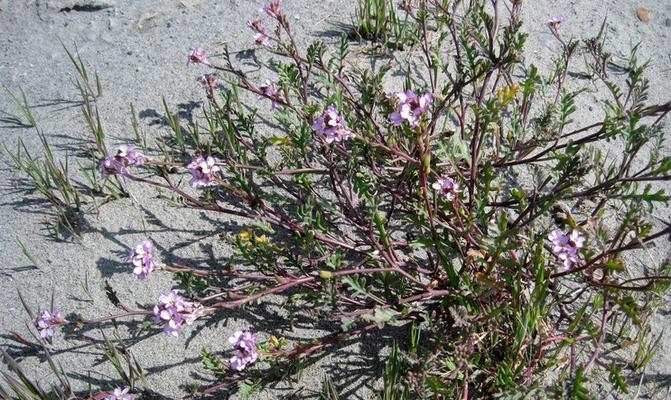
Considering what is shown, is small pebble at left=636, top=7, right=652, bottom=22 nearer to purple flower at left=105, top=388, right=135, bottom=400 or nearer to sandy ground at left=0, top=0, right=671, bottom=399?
sandy ground at left=0, top=0, right=671, bottom=399

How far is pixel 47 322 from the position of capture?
8.09 ft

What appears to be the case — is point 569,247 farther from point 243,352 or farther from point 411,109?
point 243,352

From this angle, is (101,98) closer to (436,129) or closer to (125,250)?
(125,250)

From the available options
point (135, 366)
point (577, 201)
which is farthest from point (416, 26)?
point (135, 366)

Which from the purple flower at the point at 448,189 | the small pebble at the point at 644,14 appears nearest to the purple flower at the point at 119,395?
the purple flower at the point at 448,189

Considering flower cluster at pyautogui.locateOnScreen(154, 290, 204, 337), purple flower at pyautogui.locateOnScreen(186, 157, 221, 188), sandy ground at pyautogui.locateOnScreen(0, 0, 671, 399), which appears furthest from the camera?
sandy ground at pyautogui.locateOnScreen(0, 0, 671, 399)

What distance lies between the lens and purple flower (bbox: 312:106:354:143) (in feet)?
7.36

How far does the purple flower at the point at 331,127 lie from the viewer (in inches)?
88.3

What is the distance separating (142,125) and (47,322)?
4.23 feet

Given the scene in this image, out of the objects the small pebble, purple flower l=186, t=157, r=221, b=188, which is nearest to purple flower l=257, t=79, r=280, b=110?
purple flower l=186, t=157, r=221, b=188

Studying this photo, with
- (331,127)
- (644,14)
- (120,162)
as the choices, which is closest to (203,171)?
(120,162)

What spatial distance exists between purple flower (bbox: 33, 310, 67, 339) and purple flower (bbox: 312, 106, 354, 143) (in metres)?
1.29

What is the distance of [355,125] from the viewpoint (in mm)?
2721

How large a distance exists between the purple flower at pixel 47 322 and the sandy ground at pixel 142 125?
0.17m
